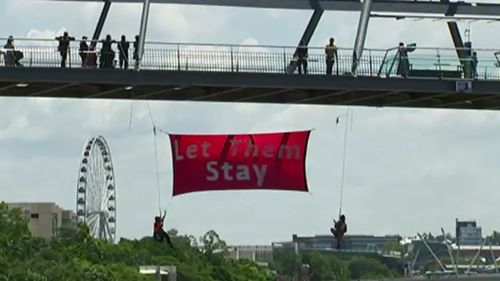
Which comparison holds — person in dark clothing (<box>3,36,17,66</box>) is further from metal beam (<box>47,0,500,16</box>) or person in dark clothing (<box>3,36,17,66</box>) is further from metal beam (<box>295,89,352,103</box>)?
metal beam (<box>295,89,352,103</box>)

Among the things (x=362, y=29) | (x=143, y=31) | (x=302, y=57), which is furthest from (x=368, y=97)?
(x=143, y=31)

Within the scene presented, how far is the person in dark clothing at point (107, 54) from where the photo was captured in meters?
57.5

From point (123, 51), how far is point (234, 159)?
495 cm

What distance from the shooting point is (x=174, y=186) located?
58.8 meters

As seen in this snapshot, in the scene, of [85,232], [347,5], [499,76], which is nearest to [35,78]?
[347,5]

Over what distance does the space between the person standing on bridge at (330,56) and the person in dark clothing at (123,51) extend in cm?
662

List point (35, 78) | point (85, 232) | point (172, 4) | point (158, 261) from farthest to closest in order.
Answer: point (158, 261) → point (85, 232) → point (172, 4) → point (35, 78)

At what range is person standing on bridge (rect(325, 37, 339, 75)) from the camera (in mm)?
59625

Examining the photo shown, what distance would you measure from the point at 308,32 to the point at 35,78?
992 centimetres

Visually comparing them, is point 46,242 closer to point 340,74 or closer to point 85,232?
point 85,232

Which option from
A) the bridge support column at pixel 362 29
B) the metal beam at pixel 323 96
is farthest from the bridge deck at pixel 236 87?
the bridge support column at pixel 362 29

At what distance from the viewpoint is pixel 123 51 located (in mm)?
58094

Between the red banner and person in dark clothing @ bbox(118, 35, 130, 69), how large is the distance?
274 centimetres

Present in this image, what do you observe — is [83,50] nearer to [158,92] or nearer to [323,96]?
[158,92]
